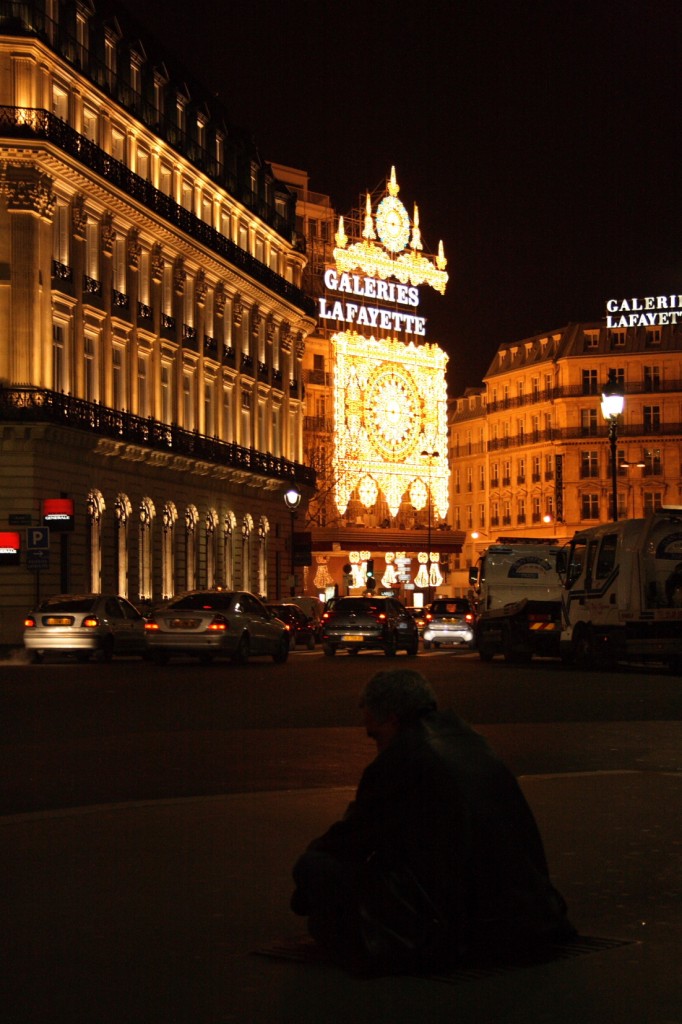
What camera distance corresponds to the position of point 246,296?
77.6 metres

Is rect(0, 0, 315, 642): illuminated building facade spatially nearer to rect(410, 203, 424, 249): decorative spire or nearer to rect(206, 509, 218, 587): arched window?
rect(206, 509, 218, 587): arched window

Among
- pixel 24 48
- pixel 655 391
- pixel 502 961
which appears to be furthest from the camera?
pixel 655 391

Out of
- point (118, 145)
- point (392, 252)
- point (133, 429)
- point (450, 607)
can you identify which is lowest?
point (450, 607)

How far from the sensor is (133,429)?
59.9m

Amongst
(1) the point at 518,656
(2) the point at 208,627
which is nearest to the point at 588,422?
(1) the point at 518,656

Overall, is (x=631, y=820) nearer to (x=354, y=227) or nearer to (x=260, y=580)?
(x=260, y=580)

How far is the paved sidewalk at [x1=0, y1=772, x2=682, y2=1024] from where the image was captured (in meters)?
6.41

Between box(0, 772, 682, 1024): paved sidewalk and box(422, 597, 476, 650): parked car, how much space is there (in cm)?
4341

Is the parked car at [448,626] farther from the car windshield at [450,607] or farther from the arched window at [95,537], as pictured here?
the arched window at [95,537]

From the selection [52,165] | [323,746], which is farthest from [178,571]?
[323,746]

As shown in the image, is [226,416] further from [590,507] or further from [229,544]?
[590,507]

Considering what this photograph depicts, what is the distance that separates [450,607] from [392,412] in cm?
5198

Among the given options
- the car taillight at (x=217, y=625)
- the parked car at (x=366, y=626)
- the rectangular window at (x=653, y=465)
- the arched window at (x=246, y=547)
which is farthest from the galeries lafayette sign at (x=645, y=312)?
the car taillight at (x=217, y=625)

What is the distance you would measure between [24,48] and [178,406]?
713 inches
